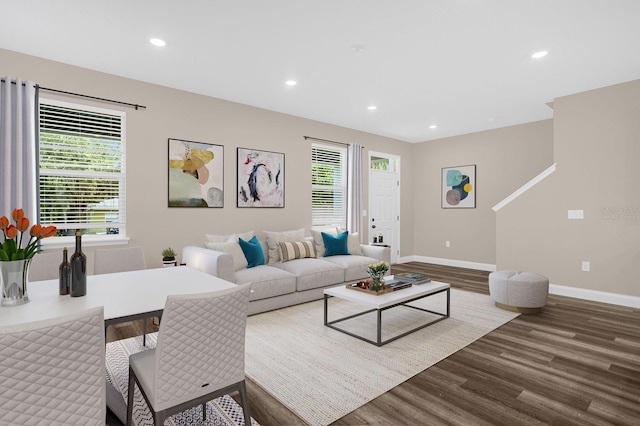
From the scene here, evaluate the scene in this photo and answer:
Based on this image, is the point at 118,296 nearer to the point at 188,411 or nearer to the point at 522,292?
the point at 188,411

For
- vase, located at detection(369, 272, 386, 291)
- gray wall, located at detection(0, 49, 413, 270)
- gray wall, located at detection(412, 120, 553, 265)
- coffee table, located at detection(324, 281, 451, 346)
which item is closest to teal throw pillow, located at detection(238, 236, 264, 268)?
gray wall, located at detection(0, 49, 413, 270)

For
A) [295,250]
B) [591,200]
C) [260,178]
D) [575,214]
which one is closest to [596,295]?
[575,214]

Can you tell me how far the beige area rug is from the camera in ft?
7.69

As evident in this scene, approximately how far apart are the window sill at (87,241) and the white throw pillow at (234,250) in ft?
3.26

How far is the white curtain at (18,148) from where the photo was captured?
3.26 m

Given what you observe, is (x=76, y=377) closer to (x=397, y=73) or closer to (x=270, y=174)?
(x=397, y=73)

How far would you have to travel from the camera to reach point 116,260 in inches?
117

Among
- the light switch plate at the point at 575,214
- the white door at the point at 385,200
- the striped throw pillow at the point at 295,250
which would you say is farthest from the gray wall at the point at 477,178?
the striped throw pillow at the point at 295,250

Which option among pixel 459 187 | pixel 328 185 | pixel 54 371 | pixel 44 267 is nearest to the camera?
pixel 54 371

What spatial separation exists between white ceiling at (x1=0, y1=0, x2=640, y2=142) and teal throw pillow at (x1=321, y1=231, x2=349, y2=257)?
204cm

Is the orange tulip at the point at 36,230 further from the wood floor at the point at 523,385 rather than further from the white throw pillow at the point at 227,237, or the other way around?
the white throw pillow at the point at 227,237

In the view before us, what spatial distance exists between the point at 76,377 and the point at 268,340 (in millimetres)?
2172

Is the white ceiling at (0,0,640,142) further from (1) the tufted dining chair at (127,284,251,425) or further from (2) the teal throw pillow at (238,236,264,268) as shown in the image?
(1) the tufted dining chair at (127,284,251,425)

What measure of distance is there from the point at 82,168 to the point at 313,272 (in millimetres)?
2929
